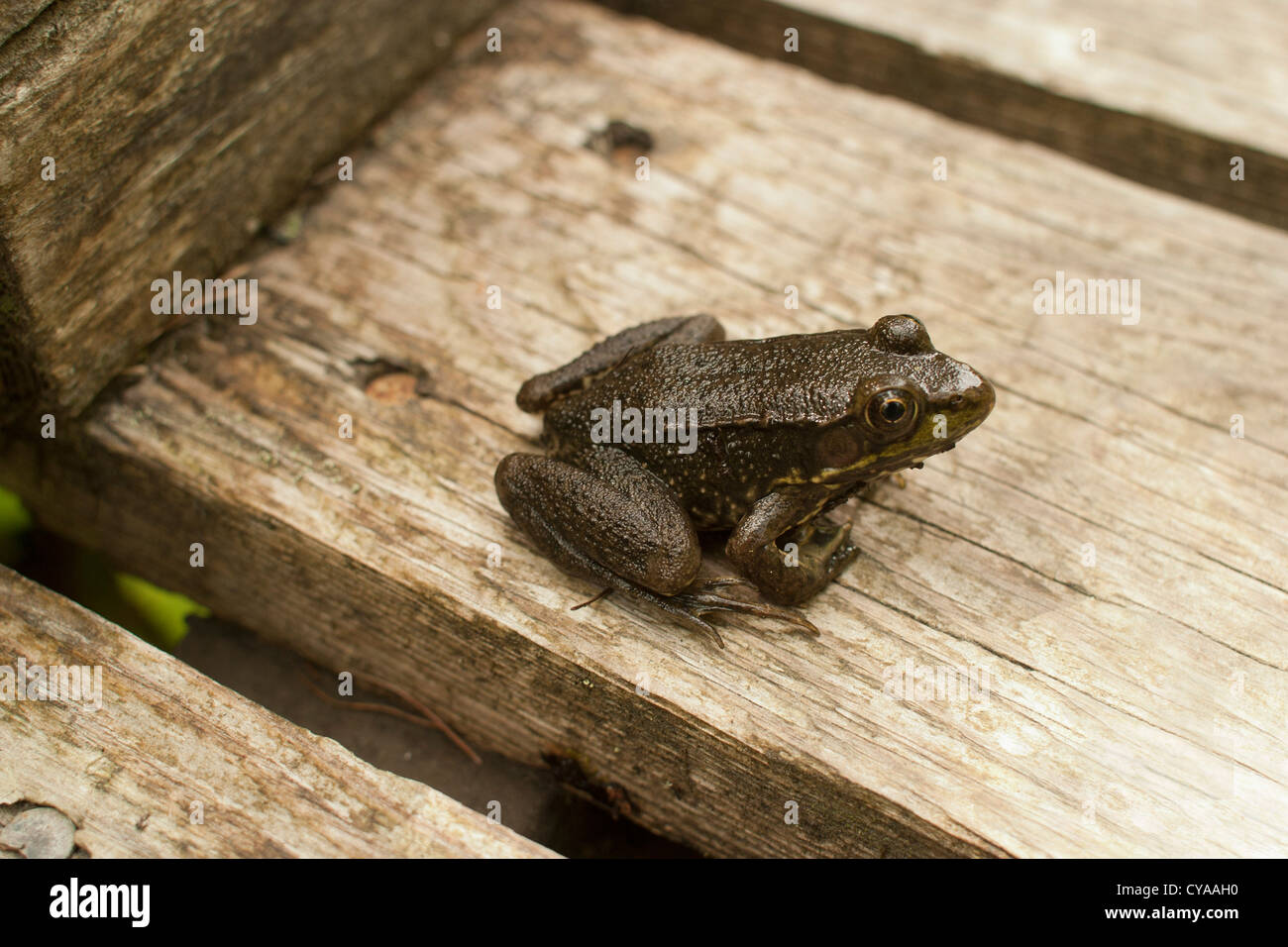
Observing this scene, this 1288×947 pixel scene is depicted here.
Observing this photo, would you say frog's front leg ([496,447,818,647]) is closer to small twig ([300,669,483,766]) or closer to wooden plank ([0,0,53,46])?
small twig ([300,669,483,766])

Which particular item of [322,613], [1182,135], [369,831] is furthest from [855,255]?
[369,831]

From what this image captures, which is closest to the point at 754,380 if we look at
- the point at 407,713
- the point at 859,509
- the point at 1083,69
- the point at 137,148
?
the point at 859,509

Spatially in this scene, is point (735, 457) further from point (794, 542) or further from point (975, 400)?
point (975, 400)

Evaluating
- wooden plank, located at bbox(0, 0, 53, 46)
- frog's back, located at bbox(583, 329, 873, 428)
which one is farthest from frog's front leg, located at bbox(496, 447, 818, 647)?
wooden plank, located at bbox(0, 0, 53, 46)

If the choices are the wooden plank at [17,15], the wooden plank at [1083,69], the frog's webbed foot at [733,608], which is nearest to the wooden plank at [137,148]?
the wooden plank at [17,15]

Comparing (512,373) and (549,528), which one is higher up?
(512,373)

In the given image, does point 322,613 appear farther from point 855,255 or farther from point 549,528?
point 855,255
